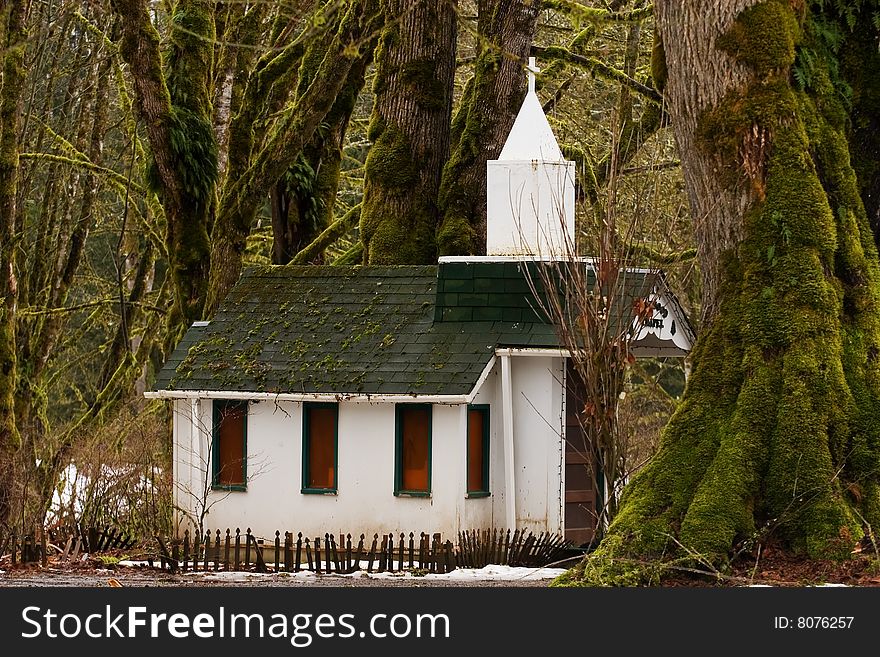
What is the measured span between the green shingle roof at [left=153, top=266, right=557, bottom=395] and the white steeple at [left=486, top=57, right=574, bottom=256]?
29.4 inches

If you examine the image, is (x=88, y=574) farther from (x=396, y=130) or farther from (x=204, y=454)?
(x=396, y=130)

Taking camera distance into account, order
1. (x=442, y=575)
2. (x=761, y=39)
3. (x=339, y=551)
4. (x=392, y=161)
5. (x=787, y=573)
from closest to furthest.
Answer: (x=787, y=573) < (x=761, y=39) < (x=442, y=575) < (x=339, y=551) < (x=392, y=161)

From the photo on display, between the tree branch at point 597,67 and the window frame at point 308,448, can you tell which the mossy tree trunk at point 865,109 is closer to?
the window frame at point 308,448

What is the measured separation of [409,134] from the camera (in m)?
21.6

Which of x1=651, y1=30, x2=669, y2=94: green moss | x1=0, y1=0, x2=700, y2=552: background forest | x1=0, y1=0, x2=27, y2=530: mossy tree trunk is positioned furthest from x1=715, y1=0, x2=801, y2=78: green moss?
x1=0, y1=0, x2=27, y2=530: mossy tree trunk

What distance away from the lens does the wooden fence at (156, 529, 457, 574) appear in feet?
49.3

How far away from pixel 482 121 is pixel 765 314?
11310mm

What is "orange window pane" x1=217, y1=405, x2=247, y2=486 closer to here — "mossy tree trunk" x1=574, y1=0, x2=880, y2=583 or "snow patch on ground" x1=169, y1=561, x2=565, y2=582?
"snow patch on ground" x1=169, y1=561, x2=565, y2=582

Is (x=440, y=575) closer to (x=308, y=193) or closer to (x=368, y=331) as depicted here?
(x=368, y=331)

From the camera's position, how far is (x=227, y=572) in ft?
49.7

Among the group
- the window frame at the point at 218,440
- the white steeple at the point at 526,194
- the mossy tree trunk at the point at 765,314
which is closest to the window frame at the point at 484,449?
the white steeple at the point at 526,194

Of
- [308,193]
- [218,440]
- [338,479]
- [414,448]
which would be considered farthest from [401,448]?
[308,193]

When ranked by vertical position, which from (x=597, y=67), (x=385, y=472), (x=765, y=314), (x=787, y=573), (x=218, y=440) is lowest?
(x=787, y=573)

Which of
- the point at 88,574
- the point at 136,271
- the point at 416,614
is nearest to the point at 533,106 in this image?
the point at 88,574
